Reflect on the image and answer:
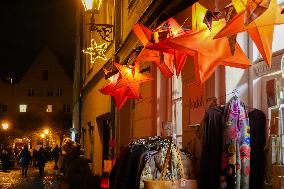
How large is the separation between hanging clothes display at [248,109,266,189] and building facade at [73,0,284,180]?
32 centimetres

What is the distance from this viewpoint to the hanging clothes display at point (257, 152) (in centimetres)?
542

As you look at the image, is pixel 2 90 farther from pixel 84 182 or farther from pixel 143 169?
pixel 143 169

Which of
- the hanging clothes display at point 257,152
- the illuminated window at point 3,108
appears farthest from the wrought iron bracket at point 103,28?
the illuminated window at point 3,108

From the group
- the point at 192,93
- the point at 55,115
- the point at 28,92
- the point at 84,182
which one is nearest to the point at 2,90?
the point at 28,92

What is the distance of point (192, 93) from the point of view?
24.3ft

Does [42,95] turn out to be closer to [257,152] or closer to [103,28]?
[103,28]

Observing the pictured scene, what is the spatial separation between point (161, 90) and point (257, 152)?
13.4 ft

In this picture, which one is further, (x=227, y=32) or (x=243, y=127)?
(x=243, y=127)

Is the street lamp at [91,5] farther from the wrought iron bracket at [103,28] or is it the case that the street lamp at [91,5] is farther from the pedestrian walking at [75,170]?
the pedestrian walking at [75,170]

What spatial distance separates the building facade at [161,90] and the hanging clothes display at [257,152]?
1.06 feet

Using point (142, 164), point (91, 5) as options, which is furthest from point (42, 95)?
point (142, 164)

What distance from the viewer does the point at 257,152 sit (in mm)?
5418

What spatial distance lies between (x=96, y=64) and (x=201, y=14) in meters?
13.8

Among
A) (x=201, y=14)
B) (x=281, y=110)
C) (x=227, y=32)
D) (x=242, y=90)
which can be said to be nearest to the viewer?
(x=227, y=32)
